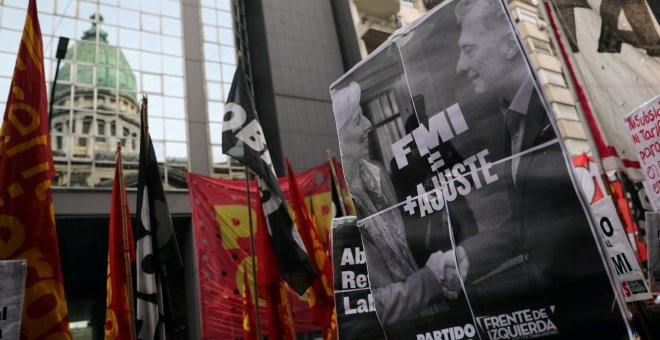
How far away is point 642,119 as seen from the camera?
202 inches

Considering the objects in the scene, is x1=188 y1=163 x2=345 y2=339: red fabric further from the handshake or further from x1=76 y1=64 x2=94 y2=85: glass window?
the handshake

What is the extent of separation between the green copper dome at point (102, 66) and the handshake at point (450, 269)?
42.8ft

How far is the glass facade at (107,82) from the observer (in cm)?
1250

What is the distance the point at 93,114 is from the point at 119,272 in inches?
334

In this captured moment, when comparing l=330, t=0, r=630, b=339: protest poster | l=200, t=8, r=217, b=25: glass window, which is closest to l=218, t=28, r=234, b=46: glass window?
l=200, t=8, r=217, b=25: glass window

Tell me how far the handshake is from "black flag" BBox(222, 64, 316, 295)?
3419mm

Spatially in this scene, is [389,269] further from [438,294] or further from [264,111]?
[264,111]

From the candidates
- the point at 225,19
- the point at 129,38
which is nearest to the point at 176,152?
the point at 129,38

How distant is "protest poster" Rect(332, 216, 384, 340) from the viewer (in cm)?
548

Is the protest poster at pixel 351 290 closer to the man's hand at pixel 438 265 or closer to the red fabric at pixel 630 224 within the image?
the man's hand at pixel 438 265

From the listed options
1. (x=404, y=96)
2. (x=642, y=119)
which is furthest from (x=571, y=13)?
(x=404, y=96)

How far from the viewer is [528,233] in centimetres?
224

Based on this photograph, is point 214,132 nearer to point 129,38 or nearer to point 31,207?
point 129,38

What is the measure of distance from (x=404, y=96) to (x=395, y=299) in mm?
1266
